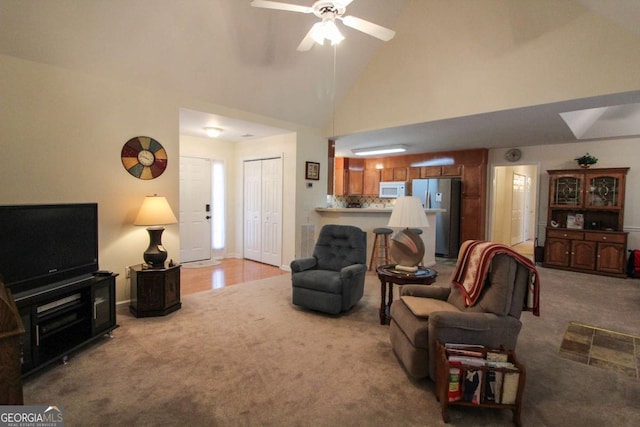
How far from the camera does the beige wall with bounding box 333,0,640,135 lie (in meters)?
3.09

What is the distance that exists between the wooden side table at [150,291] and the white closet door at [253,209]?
2.70 metres

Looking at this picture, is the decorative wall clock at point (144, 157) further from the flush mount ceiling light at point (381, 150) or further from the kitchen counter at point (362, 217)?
the flush mount ceiling light at point (381, 150)

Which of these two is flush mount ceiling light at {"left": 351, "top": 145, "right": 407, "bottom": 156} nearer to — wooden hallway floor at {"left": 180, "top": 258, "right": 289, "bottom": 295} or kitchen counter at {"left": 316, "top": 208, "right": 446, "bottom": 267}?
kitchen counter at {"left": 316, "top": 208, "right": 446, "bottom": 267}

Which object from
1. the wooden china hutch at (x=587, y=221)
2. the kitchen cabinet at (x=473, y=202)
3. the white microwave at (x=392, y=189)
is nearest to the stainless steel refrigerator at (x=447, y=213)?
the kitchen cabinet at (x=473, y=202)

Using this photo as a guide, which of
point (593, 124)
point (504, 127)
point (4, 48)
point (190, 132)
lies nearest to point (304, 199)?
point (190, 132)

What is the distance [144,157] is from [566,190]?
22.3 ft

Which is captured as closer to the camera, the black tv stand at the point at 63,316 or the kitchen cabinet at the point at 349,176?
the black tv stand at the point at 63,316

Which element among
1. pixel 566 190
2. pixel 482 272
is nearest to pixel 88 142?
pixel 482 272

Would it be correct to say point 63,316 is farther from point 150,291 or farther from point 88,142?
point 88,142

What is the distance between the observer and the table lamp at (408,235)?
303cm

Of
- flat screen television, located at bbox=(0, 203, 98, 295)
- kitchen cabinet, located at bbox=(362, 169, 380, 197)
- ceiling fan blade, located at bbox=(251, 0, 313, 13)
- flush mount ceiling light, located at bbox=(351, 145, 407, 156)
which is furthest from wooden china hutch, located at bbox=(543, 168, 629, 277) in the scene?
flat screen television, located at bbox=(0, 203, 98, 295)

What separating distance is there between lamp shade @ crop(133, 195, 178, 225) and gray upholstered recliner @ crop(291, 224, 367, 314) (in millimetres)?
1458

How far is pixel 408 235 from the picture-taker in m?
3.12

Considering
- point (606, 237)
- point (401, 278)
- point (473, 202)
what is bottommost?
point (401, 278)
